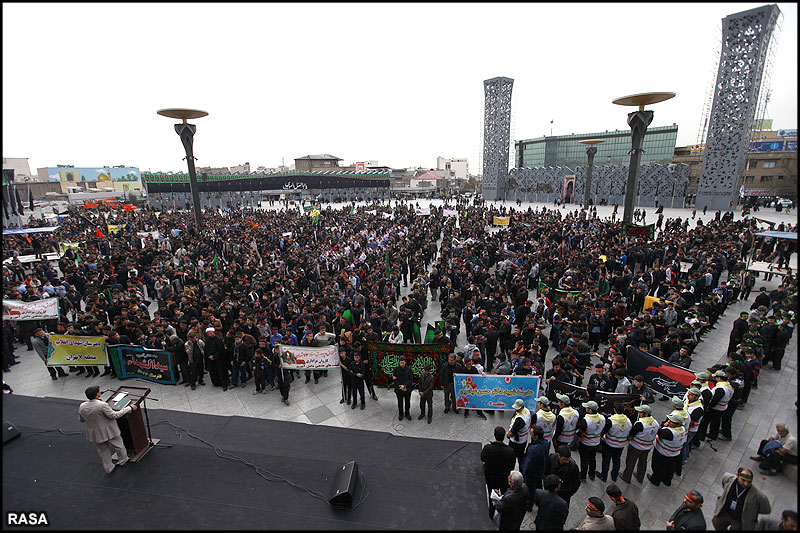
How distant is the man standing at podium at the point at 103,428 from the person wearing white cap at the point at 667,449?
286 inches

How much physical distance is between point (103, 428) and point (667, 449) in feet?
24.6

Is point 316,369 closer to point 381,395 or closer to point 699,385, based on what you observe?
point 381,395

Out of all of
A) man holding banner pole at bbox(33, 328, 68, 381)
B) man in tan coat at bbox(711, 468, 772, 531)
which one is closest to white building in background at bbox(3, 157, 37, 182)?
man holding banner pole at bbox(33, 328, 68, 381)

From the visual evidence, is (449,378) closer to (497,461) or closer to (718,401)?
(497,461)

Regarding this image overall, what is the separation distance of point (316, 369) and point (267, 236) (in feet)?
51.5

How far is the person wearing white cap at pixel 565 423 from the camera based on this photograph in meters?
5.87

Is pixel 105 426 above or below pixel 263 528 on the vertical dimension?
above

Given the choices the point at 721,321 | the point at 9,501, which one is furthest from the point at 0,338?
the point at 721,321

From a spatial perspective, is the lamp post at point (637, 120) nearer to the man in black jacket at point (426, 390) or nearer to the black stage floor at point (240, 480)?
the man in black jacket at point (426, 390)

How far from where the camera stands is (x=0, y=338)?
8.86 m

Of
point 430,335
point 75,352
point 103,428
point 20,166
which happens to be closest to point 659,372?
point 430,335

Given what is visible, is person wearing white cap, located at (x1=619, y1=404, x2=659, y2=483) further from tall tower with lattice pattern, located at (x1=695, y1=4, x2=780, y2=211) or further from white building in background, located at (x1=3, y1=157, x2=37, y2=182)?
white building in background, located at (x1=3, y1=157, x2=37, y2=182)

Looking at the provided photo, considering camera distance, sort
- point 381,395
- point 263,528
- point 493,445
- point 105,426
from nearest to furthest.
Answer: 1. point 263,528
2. point 105,426
3. point 493,445
4. point 381,395

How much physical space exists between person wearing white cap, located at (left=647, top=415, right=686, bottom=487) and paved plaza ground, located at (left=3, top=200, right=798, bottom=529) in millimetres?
190
